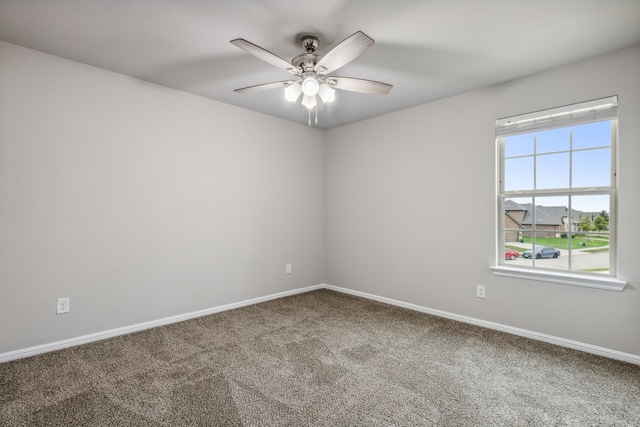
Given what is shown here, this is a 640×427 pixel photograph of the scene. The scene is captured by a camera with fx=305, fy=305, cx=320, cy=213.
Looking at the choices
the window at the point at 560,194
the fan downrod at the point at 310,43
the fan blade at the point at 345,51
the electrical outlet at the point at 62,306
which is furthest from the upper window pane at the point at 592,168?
the electrical outlet at the point at 62,306

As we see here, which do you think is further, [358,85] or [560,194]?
[560,194]

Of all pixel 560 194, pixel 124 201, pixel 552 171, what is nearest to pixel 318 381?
pixel 124 201

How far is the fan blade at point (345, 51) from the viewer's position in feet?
5.64

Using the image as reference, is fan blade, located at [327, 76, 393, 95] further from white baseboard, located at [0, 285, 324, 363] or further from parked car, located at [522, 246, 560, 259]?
white baseboard, located at [0, 285, 324, 363]

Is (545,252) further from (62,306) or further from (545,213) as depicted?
(62,306)

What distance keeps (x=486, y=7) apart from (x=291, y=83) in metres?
1.34

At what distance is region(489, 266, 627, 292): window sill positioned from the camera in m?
2.38

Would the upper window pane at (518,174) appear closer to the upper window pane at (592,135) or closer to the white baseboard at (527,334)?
the upper window pane at (592,135)

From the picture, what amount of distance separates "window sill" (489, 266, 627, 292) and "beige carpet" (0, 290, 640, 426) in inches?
22.0

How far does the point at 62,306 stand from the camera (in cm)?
253

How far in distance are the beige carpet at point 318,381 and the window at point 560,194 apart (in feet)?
2.41

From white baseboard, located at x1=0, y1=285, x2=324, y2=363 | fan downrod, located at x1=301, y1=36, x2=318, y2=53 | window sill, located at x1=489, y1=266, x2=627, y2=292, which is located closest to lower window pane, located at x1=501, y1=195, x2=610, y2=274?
window sill, located at x1=489, y1=266, x2=627, y2=292

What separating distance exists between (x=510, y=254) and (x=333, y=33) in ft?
8.60

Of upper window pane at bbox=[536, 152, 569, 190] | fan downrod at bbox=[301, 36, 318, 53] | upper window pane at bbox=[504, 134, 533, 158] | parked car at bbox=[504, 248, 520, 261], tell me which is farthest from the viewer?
parked car at bbox=[504, 248, 520, 261]
